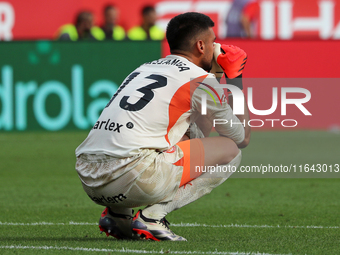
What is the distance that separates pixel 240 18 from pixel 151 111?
40.4 feet

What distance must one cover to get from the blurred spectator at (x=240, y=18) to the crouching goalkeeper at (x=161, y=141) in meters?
11.3

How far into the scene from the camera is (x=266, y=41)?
12.4 m

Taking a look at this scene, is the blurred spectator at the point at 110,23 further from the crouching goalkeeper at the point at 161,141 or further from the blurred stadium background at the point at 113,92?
the crouching goalkeeper at the point at 161,141

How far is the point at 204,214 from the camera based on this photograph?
214 inches

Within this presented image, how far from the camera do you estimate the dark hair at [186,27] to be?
422 cm

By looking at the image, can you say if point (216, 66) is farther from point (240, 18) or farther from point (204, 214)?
point (240, 18)

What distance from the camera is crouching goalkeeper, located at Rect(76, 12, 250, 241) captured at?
3963mm

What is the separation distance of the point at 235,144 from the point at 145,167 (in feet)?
2.38

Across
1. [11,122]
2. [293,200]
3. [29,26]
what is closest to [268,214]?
[293,200]

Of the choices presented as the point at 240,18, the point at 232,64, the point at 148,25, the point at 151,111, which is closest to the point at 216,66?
the point at 232,64

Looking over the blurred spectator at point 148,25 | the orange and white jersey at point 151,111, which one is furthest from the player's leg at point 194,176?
the blurred spectator at point 148,25

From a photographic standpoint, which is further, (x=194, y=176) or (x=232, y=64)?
(x=232, y=64)

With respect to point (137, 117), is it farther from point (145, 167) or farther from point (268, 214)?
point (268, 214)

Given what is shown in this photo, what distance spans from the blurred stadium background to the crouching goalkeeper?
0.94 ft
